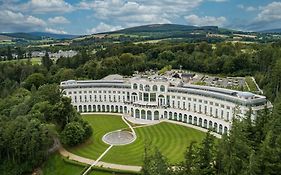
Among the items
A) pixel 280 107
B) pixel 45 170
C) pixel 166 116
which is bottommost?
pixel 45 170

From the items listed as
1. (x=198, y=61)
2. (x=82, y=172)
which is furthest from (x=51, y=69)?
(x=82, y=172)

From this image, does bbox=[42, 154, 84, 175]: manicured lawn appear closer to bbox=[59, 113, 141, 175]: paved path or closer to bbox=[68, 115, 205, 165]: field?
bbox=[59, 113, 141, 175]: paved path

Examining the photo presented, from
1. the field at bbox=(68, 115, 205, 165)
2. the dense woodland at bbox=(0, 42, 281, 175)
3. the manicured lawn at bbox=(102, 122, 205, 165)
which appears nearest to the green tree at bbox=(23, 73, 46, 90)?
the dense woodland at bbox=(0, 42, 281, 175)

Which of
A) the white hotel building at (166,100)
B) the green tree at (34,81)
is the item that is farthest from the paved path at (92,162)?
the green tree at (34,81)

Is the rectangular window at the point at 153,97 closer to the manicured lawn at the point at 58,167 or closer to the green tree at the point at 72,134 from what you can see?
the green tree at the point at 72,134

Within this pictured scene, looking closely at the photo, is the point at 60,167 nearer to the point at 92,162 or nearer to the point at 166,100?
the point at 92,162

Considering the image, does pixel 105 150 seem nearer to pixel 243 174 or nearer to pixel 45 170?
pixel 45 170

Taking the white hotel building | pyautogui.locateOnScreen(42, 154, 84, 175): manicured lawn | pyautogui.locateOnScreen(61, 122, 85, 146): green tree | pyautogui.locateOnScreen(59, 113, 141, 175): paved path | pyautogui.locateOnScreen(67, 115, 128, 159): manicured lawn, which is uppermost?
the white hotel building

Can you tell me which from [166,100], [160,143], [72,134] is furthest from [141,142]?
[166,100]
